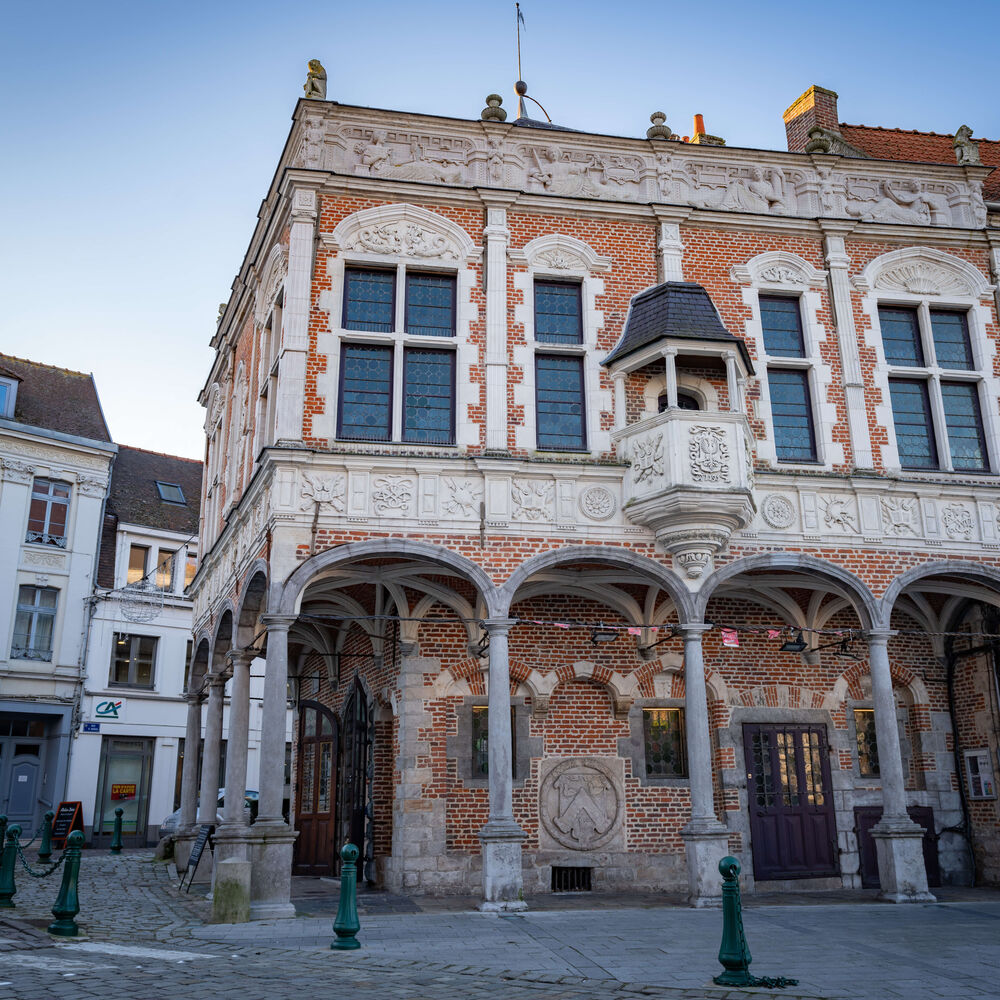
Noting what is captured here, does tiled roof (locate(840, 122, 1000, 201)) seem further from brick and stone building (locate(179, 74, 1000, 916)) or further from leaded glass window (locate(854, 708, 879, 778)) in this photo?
leaded glass window (locate(854, 708, 879, 778))

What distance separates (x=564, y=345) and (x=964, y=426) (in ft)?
20.9

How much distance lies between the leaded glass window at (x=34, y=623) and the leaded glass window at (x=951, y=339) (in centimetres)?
2151

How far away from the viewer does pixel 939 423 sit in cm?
1550

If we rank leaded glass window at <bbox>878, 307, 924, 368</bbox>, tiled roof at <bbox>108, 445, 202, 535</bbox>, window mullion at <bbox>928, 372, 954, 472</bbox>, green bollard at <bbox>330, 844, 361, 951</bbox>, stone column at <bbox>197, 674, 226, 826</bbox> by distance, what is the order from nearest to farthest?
green bollard at <bbox>330, 844, 361, 951</bbox>
window mullion at <bbox>928, 372, 954, 472</bbox>
leaded glass window at <bbox>878, 307, 924, 368</bbox>
stone column at <bbox>197, 674, 226, 826</bbox>
tiled roof at <bbox>108, 445, 202, 535</bbox>

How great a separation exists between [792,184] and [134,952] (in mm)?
13878

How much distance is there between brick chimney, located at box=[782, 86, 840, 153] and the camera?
64.7 ft

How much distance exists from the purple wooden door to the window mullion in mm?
4532

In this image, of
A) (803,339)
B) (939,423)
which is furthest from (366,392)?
(939,423)

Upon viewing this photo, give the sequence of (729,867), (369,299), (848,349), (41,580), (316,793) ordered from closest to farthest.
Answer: (729,867) → (369,299) → (848,349) → (316,793) → (41,580)

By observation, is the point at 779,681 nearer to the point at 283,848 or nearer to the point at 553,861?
the point at 553,861

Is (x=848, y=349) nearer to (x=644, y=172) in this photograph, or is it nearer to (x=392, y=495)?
(x=644, y=172)

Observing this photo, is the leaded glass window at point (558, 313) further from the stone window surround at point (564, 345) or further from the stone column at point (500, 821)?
the stone column at point (500, 821)

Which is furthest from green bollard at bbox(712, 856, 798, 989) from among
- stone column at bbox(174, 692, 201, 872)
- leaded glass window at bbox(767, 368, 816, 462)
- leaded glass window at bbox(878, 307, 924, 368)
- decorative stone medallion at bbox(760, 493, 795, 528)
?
stone column at bbox(174, 692, 201, 872)

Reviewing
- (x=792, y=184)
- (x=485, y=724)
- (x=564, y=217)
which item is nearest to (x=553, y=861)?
(x=485, y=724)
